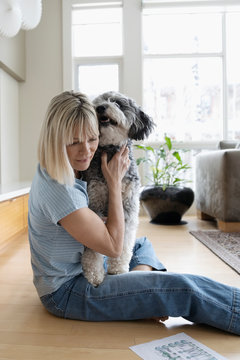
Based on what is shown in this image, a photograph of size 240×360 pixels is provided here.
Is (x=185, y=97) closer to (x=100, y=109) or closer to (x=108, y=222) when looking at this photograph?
(x=100, y=109)

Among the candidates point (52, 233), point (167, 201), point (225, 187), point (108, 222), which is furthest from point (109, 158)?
point (167, 201)

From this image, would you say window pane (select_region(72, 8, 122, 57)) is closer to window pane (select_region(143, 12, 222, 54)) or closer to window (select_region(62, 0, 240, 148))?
window (select_region(62, 0, 240, 148))

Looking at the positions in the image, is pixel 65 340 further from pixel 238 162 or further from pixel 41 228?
pixel 238 162

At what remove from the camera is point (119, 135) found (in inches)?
53.5

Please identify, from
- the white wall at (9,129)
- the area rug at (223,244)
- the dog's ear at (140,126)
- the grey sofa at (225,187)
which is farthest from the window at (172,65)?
the dog's ear at (140,126)

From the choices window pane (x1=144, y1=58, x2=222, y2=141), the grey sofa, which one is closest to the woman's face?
the grey sofa

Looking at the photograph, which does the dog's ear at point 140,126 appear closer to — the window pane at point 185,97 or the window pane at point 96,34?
the window pane at point 185,97

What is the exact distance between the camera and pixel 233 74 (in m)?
4.49

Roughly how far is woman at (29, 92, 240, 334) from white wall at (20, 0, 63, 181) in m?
3.39

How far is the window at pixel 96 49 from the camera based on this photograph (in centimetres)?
449

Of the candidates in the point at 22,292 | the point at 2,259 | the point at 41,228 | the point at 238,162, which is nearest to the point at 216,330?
the point at 41,228

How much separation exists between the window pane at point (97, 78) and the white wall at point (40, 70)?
1.10ft

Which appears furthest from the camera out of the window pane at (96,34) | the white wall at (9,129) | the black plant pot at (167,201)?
the window pane at (96,34)

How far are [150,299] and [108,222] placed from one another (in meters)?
0.32
